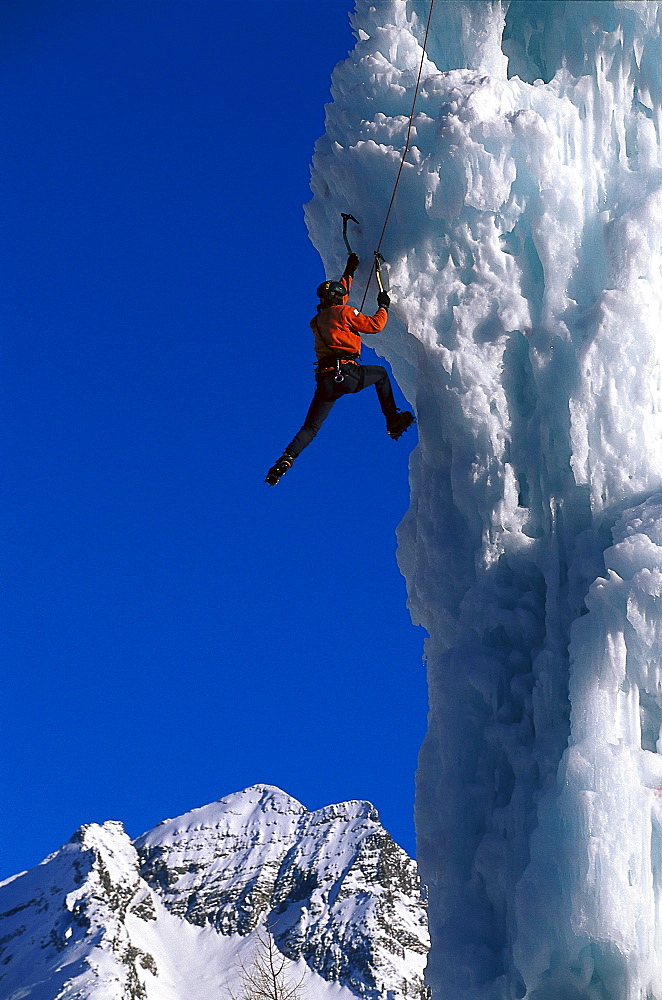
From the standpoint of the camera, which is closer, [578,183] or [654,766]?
[654,766]

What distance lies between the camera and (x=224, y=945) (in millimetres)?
153750

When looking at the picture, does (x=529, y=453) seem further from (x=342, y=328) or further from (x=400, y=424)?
(x=342, y=328)

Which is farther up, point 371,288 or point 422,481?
point 371,288

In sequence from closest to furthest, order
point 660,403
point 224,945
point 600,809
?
1. point 600,809
2. point 660,403
3. point 224,945

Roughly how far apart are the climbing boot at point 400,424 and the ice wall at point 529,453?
0.37 ft

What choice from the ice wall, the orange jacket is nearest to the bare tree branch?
the ice wall

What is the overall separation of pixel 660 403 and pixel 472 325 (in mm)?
1580

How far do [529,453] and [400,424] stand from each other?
51.1 inches

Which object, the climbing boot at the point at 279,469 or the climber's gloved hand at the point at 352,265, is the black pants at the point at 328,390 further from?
the climber's gloved hand at the point at 352,265

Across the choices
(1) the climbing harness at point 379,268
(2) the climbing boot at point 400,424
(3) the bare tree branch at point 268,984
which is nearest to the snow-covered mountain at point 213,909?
(3) the bare tree branch at point 268,984

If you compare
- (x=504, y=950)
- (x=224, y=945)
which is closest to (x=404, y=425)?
(x=504, y=950)

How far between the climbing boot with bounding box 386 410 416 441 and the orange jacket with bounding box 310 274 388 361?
64 cm

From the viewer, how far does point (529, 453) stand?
9039 mm

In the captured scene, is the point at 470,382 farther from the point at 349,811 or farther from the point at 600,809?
the point at 349,811
